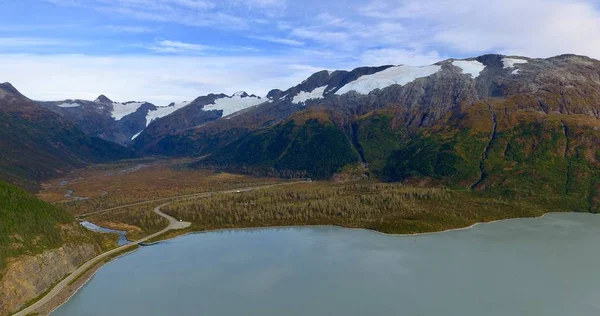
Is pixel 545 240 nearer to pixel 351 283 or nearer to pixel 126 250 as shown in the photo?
pixel 351 283

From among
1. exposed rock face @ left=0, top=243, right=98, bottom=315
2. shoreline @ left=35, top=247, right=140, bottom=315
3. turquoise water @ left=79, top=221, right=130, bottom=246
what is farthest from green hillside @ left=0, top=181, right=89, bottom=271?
turquoise water @ left=79, top=221, right=130, bottom=246

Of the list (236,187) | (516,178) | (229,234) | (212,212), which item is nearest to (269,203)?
(212,212)

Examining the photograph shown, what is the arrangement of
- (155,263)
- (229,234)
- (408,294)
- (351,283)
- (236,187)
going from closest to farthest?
1. (408,294)
2. (351,283)
3. (155,263)
4. (229,234)
5. (236,187)

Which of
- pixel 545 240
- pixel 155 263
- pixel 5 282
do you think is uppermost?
pixel 5 282

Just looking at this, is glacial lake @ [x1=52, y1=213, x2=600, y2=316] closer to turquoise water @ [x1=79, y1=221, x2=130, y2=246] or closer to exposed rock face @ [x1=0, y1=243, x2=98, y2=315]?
exposed rock face @ [x1=0, y1=243, x2=98, y2=315]

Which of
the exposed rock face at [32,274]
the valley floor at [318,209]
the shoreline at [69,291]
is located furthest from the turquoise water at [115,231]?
the exposed rock face at [32,274]

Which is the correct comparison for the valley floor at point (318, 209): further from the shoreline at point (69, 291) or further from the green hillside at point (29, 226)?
the shoreline at point (69, 291)
